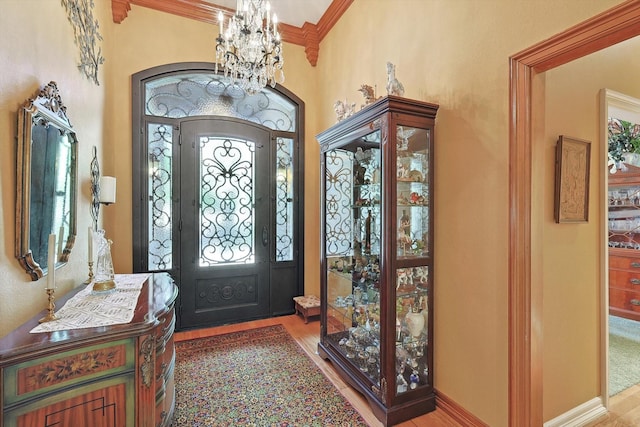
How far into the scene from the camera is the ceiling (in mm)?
3551

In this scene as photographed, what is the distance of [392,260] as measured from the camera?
6.61 feet

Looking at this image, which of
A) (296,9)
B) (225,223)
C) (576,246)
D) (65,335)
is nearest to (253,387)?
(65,335)

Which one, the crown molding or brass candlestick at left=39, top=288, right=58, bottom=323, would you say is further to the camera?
the crown molding

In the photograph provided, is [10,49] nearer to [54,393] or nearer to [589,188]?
[54,393]

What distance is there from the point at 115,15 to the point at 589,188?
469cm

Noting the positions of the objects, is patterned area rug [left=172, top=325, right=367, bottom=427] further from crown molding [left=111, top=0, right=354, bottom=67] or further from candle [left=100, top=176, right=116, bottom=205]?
crown molding [left=111, top=0, right=354, bottom=67]

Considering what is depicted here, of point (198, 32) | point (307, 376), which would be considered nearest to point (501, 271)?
point (307, 376)

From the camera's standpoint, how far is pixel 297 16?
12.6 feet

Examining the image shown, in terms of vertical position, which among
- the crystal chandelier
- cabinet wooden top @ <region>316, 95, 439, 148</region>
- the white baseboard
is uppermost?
the crystal chandelier

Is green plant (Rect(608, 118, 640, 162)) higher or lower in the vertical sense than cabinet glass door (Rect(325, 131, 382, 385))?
higher

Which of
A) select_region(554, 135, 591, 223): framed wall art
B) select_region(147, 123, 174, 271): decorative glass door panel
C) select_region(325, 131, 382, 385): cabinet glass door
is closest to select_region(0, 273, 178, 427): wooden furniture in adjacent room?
select_region(325, 131, 382, 385): cabinet glass door

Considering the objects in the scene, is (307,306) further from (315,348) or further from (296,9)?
(296,9)

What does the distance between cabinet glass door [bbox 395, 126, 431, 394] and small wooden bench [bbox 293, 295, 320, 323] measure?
1758mm

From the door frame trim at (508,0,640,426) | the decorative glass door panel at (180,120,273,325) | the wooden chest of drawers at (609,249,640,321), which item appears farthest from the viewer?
the wooden chest of drawers at (609,249,640,321)
